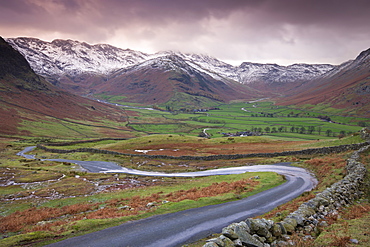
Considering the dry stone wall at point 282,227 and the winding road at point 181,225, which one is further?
the winding road at point 181,225

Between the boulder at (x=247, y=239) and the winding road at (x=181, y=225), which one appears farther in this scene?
the winding road at (x=181, y=225)

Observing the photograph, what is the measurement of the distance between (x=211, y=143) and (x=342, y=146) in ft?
174

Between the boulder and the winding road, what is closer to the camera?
the boulder

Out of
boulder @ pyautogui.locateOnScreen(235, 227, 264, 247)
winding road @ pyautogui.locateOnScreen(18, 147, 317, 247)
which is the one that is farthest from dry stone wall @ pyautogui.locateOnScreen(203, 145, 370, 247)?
winding road @ pyautogui.locateOnScreen(18, 147, 317, 247)

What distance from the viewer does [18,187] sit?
1987 inches

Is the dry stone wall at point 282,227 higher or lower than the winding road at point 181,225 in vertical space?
higher

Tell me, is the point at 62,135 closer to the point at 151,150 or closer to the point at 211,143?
the point at 151,150

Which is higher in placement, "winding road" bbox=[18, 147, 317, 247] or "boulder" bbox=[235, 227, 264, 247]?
"boulder" bbox=[235, 227, 264, 247]

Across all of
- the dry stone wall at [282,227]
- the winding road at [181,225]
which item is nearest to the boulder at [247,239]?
the dry stone wall at [282,227]

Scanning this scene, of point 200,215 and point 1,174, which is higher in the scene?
point 200,215

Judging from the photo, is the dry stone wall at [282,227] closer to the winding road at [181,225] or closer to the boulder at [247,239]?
the boulder at [247,239]

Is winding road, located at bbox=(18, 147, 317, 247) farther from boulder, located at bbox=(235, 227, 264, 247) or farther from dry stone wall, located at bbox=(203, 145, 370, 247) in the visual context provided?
boulder, located at bbox=(235, 227, 264, 247)

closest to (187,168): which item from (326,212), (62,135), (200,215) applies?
(200,215)

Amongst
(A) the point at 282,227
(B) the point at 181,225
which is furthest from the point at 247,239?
(B) the point at 181,225
